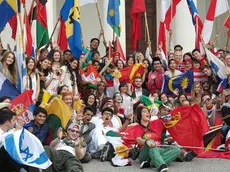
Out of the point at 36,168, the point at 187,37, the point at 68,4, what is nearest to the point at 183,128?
the point at 36,168

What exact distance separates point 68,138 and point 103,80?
423 cm

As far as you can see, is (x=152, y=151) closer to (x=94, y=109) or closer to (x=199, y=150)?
(x=199, y=150)

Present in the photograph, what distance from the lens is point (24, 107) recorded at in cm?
992

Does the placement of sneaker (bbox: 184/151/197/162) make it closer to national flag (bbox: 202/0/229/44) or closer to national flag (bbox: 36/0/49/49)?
national flag (bbox: 36/0/49/49)

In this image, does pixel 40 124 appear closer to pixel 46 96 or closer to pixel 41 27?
pixel 46 96

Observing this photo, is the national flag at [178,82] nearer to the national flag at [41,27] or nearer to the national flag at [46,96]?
the national flag at [41,27]

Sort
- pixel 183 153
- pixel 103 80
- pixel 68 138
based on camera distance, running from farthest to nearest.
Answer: pixel 103 80
pixel 183 153
pixel 68 138

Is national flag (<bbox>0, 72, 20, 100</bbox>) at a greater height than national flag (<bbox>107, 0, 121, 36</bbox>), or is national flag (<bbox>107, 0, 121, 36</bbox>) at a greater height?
national flag (<bbox>107, 0, 121, 36</bbox>)

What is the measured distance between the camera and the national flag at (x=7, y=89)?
1100 centimetres

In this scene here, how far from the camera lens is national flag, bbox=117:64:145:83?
45.0ft

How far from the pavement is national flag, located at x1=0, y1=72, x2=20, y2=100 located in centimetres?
215

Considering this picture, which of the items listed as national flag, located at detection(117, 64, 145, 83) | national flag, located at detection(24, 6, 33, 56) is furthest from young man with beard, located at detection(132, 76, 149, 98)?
national flag, located at detection(24, 6, 33, 56)

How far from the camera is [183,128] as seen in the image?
10.2 metres

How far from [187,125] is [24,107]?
288 cm
